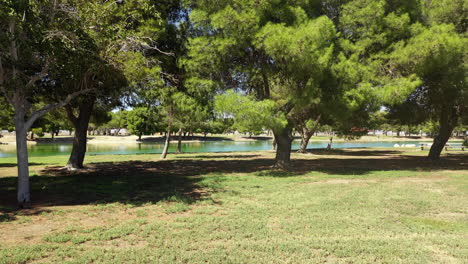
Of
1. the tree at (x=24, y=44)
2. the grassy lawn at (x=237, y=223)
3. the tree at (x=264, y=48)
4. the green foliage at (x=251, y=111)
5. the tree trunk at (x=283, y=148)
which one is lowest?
Answer: the grassy lawn at (x=237, y=223)

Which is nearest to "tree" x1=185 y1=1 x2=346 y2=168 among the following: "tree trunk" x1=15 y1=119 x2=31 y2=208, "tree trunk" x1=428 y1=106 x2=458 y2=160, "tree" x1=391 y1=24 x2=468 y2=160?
"tree" x1=391 y1=24 x2=468 y2=160

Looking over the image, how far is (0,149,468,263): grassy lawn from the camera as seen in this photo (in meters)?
4.79

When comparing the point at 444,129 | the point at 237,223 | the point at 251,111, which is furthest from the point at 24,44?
the point at 444,129

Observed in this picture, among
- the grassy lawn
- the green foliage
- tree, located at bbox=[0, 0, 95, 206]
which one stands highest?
tree, located at bbox=[0, 0, 95, 206]

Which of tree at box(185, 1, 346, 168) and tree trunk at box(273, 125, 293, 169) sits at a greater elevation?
tree at box(185, 1, 346, 168)

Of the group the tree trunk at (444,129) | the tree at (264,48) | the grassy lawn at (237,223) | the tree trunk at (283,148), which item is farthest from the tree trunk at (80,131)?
the tree trunk at (444,129)

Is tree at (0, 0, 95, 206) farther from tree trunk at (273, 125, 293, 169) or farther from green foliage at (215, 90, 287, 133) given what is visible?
tree trunk at (273, 125, 293, 169)

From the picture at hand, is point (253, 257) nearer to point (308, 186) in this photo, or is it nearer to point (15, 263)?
point (15, 263)

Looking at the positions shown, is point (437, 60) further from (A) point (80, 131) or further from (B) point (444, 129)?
(A) point (80, 131)

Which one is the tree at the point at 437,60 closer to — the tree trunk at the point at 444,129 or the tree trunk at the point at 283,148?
the tree trunk at the point at 444,129

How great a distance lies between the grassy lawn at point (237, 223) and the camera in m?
4.79

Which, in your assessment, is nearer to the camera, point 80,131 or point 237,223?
point 237,223

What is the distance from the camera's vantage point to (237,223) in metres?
6.41

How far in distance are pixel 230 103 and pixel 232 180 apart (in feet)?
10.2
